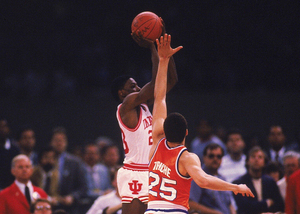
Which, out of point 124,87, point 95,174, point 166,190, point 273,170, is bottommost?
point 166,190

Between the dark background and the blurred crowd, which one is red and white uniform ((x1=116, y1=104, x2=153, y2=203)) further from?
the dark background

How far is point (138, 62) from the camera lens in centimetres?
Result: 1377

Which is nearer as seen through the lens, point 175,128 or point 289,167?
point 175,128

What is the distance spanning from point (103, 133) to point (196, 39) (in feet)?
13.3

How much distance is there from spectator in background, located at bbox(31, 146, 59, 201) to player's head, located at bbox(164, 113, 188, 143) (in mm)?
4637

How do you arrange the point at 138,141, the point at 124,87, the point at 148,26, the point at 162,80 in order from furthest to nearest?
1. the point at 124,87
2. the point at 138,141
3. the point at 148,26
4. the point at 162,80

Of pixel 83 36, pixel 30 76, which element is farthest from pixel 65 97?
pixel 83 36

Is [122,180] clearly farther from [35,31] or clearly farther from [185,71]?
[35,31]

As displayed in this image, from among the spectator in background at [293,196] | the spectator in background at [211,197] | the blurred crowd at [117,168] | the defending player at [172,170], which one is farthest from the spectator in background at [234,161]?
the defending player at [172,170]

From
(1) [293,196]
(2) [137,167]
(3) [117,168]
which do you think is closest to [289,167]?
(1) [293,196]

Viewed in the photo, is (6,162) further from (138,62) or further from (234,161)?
(138,62)

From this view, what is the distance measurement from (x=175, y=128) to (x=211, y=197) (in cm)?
287

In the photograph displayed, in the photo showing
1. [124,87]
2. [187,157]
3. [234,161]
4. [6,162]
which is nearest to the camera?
[187,157]

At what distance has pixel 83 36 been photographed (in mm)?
14211
